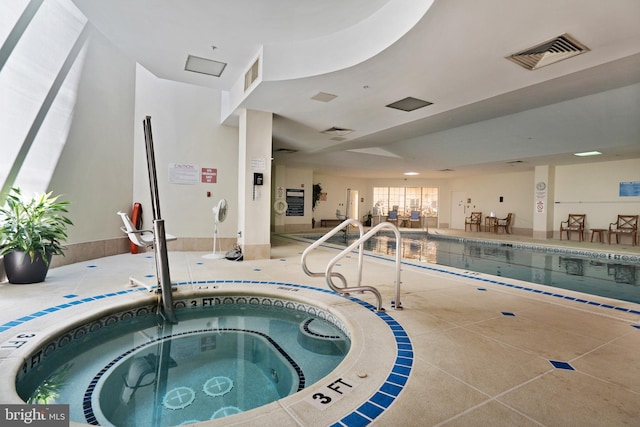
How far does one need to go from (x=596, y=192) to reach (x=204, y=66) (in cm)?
1188

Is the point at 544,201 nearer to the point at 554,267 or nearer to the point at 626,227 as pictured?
the point at 626,227

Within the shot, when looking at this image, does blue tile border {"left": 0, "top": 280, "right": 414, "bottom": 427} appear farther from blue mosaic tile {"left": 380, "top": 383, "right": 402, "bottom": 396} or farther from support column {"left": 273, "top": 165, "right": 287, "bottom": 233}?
support column {"left": 273, "top": 165, "right": 287, "bottom": 233}

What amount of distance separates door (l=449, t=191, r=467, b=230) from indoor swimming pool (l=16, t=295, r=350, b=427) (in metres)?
13.7

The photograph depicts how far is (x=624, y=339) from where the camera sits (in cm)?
244

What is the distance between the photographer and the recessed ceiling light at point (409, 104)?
200 inches

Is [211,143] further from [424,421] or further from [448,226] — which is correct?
[448,226]

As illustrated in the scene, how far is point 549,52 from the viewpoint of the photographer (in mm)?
3473

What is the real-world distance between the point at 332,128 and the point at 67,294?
5.29 metres

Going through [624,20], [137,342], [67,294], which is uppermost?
[624,20]

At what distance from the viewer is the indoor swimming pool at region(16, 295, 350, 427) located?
194 cm

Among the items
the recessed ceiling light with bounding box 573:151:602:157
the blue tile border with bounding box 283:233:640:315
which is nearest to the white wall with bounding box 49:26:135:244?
the blue tile border with bounding box 283:233:640:315

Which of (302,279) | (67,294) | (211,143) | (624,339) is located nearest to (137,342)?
(67,294)

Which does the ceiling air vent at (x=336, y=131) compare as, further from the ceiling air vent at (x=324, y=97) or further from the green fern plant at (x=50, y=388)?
the green fern plant at (x=50, y=388)

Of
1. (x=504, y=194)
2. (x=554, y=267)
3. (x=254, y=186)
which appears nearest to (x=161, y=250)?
(x=254, y=186)
